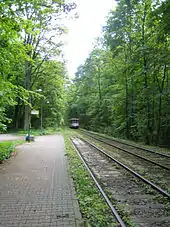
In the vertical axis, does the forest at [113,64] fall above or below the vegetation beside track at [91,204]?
above

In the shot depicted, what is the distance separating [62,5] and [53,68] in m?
20.4

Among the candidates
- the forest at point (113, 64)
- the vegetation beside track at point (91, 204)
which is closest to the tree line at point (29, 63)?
the forest at point (113, 64)

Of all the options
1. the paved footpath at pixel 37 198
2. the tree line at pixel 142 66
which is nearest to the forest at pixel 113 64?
the tree line at pixel 142 66

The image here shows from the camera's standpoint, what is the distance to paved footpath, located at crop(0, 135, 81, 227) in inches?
160

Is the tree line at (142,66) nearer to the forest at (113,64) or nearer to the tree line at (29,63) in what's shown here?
the forest at (113,64)

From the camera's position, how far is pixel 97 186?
631cm

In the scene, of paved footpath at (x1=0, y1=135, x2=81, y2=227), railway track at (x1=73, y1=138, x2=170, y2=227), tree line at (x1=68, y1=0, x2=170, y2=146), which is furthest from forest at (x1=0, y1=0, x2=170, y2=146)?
railway track at (x1=73, y1=138, x2=170, y2=227)

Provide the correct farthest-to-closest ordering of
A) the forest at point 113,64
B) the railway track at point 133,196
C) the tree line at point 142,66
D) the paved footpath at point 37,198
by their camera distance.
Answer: the tree line at point 142,66 < the forest at point 113,64 < the railway track at point 133,196 < the paved footpath at point 37,198

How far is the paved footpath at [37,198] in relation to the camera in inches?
160

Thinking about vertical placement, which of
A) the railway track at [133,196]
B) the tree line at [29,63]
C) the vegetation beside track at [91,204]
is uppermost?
the tree line at [29,63]

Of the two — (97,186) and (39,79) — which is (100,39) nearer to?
(39,79)

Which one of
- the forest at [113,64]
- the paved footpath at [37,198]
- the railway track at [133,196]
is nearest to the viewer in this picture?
the paved footpath at [37,198]

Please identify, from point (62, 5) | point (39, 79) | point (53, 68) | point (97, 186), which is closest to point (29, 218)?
point (97, 186)

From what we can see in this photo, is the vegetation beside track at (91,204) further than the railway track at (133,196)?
No
